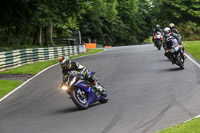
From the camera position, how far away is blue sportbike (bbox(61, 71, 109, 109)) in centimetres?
1002

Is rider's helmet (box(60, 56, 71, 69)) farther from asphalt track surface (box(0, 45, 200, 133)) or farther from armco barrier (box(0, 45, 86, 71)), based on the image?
armco barrier (box(0, 45, 86, 71))

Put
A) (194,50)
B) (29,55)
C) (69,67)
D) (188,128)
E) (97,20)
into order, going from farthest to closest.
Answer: (97,20), (194,50), (29,55), (69,67), (188,128)

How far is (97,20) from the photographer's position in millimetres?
68625

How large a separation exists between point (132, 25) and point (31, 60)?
55.1 m

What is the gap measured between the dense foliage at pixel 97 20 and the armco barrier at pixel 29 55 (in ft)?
8.73

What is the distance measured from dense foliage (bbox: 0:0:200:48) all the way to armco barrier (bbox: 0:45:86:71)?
2.66 m

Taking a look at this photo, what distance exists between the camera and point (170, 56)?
1712 centimetres

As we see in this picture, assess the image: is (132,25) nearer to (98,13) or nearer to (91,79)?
(98,13)

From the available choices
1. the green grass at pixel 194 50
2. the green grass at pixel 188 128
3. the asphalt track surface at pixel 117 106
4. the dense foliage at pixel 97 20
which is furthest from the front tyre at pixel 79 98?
the dense foliage at pixel 97 20

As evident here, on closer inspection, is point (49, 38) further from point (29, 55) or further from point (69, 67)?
point (69, 67)

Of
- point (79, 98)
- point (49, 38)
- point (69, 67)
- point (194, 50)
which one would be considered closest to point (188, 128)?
point (79, 98)

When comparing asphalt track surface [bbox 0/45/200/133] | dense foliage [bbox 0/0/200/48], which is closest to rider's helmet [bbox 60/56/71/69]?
asphalt track surface [bbox 0/45/200/133]

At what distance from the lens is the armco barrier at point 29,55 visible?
23141 mm

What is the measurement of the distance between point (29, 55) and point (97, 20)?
42.6 m
